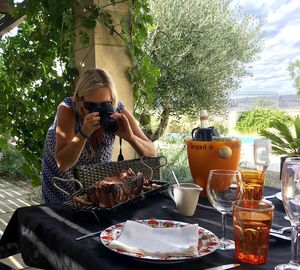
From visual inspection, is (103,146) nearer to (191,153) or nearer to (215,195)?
(191,153)

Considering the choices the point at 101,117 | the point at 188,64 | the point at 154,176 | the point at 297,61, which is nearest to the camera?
the point at 154,176

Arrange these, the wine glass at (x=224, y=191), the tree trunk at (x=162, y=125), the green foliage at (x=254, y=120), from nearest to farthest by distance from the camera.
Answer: the wine glass at (x=224, y=191) < the tree trunk at (x=162, y=125) < the green foliage at (x=254, y=120)

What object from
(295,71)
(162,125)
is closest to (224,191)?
(162,125)

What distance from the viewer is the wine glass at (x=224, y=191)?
0.80 metres

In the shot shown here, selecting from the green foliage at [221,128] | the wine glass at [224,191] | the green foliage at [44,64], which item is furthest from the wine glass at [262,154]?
the green foliage at [221,128]

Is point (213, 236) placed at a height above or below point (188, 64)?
below

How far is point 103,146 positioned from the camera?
1.62 metres

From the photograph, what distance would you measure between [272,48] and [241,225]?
5.08 metres

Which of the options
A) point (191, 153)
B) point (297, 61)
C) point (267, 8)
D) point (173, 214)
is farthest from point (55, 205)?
point (297, 61)

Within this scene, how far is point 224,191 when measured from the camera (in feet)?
2.68

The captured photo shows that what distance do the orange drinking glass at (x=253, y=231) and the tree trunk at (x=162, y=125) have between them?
3.87 meters

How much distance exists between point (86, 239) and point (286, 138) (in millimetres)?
3950

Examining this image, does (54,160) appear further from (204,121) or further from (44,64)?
(44,64)

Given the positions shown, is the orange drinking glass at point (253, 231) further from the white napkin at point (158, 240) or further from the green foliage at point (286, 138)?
the green foliage at point (286, 138)
